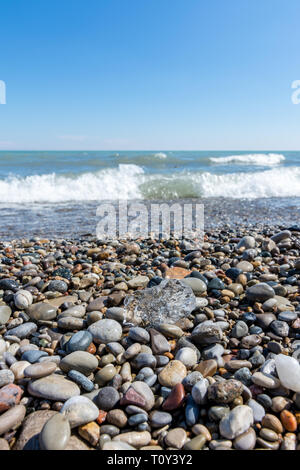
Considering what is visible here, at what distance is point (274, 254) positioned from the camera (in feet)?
12.6

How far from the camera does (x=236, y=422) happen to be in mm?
1438

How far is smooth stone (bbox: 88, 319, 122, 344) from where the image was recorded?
2076 millimetres

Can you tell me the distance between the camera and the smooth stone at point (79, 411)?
1.46m

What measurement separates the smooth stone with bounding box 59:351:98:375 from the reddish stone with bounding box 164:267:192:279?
140 centimetres

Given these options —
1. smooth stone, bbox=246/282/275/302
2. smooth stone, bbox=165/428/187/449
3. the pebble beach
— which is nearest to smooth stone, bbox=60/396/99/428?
the pebble beach

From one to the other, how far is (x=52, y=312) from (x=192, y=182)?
32.1 ft

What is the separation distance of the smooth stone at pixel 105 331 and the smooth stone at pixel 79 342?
42 mm

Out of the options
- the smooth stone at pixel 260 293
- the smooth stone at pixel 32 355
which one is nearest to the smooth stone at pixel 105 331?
the smooth stone at pixel 32 355

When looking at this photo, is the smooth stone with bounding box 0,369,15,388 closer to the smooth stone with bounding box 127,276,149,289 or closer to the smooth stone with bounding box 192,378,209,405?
the smooth stone with bounding box 192,378,209,405

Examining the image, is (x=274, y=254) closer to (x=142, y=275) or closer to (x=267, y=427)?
(x=142, y=275)

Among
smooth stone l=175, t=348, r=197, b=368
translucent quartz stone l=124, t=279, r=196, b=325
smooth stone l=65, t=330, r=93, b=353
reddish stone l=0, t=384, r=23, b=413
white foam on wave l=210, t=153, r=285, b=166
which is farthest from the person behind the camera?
white foam on wave l=210, t=153, r=285, b=166

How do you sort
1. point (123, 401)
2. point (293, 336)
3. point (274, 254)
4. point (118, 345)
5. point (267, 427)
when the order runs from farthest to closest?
point (274, 254), point (293, 336), point (118, 345), point (123, 401), point (267, 427)

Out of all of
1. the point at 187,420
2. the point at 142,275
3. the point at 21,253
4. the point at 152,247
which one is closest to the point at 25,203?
the point at 21,253

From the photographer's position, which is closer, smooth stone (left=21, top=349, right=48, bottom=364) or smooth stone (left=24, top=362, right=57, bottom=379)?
smooth stone (left=24, top=362, right=57, bottom=379)
